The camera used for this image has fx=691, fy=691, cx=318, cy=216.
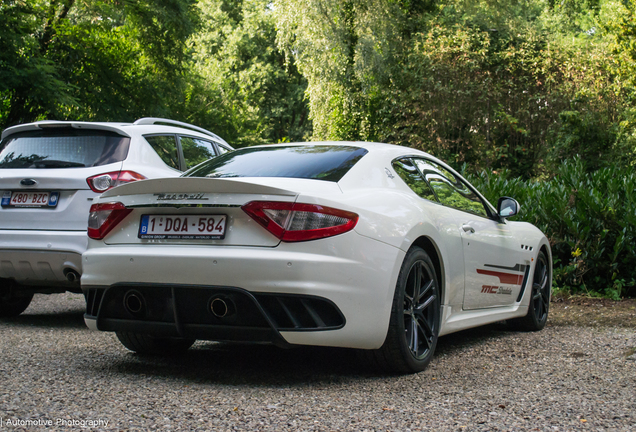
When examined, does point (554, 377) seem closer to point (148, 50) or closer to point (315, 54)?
point (148, 50)

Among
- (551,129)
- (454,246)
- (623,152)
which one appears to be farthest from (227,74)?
(454,246)

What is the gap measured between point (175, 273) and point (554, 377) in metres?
2.28

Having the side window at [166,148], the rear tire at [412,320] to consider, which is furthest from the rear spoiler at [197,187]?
the side window at [166,148]

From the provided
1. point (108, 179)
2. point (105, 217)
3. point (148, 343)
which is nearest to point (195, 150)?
point (108, 179)

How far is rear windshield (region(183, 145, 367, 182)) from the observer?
13.5 ft

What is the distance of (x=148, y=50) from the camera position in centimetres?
2234

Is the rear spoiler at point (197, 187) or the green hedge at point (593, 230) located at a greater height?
the rear spoiler at point (197, 187)

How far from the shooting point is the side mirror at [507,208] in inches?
221

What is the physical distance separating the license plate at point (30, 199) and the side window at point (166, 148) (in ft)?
3.48

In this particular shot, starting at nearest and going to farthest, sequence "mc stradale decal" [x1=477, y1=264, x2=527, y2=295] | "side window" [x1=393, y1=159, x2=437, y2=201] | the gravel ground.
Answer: the gravel ground → "side window" [x1=393, y1=159, x2=437, y2=201] → "mc stradale decal" [x1=477, y1=264, x2=527, y2=295]

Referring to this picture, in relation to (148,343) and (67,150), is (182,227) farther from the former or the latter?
(67,150)

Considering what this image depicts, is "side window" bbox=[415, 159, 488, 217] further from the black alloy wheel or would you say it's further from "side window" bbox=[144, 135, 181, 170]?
"side window" bbox=[144, 135, 181, 170]

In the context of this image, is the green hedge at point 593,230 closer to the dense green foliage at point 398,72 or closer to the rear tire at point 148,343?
the dense green foliage at point 398,72

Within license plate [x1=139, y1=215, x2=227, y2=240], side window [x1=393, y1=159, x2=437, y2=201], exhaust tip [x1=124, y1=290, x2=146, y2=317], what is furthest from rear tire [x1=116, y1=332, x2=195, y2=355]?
side window [x1=393, y1=159, x2=437, y2=201]
